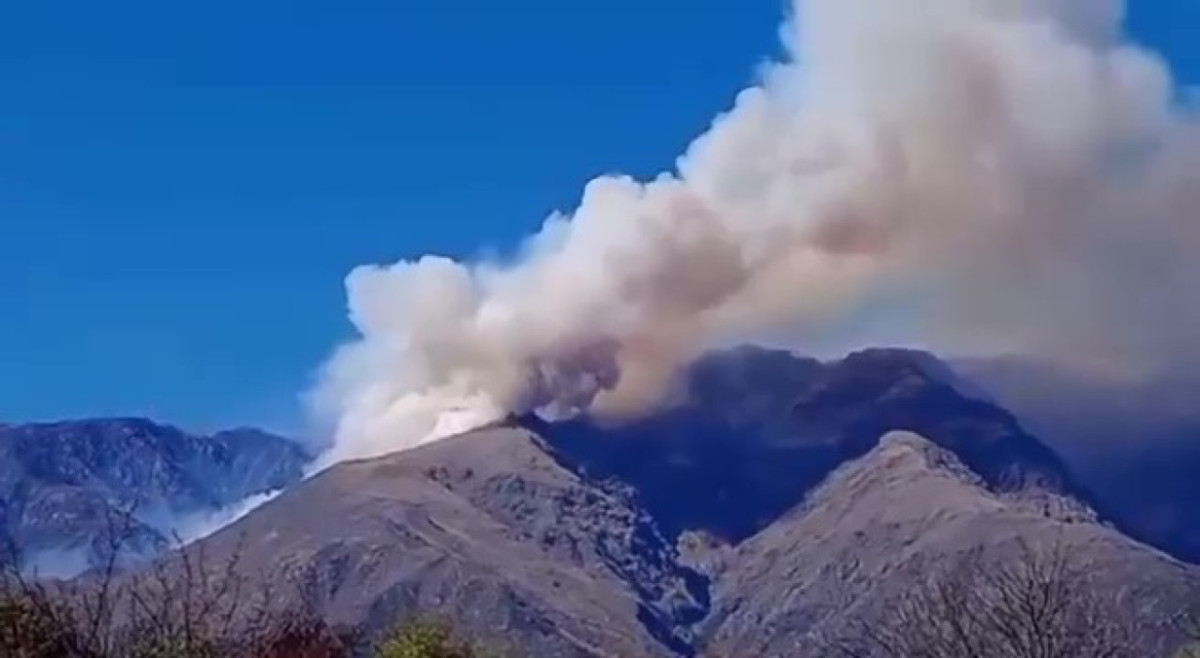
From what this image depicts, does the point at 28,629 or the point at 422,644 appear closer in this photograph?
the point at 28,629

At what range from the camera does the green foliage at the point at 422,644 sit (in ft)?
227

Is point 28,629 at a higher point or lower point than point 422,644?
lower

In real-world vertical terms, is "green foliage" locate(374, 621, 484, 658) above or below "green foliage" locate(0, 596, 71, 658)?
above

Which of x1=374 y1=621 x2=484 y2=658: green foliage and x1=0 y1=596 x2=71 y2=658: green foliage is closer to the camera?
x1=0 y1=596 x2=71 y2=658: green foliage

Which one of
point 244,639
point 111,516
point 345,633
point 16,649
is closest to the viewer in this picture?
point 16,649

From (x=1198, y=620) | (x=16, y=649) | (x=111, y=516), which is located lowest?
(x=16, y=649)

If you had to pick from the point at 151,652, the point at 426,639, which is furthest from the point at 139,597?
the point at 426,639

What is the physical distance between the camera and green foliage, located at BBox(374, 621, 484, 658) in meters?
69.3

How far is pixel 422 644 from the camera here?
70062 mm

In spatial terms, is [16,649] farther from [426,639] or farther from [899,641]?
[899,641]

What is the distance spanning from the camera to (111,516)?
3272 cm

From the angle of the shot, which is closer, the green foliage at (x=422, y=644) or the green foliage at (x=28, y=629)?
the green foliage at (x=28, y=629)

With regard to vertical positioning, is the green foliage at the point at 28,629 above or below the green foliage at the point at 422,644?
below

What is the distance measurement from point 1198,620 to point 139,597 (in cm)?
4384
